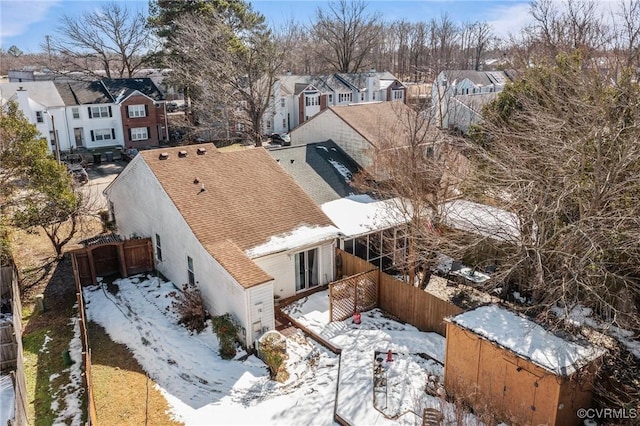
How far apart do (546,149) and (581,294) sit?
5.26 metres

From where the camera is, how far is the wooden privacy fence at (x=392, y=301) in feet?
53.0

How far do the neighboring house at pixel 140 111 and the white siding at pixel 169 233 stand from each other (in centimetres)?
2687

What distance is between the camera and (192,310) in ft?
53.0

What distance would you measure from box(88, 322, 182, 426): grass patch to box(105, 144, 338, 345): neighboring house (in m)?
3.21

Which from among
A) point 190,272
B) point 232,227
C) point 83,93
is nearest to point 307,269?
point 232,227

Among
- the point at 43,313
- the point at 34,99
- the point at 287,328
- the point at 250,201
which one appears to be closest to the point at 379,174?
the point at 250,201

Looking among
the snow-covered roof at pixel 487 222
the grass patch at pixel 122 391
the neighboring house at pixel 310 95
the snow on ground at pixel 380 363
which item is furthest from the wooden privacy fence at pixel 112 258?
the neighboring house at pixel 310 95

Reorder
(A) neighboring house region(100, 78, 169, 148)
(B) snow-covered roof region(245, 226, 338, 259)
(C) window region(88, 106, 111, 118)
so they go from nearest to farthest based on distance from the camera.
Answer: (B) snow-covered roof region(245, 226, 338, 259) → (C) window region(88, 106, 111, 118) → (A) neighboring house region(100, 78, 169, 148)

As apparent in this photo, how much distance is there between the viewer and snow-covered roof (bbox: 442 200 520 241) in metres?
15.3

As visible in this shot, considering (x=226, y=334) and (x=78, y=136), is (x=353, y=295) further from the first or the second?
(x=78, y=136)

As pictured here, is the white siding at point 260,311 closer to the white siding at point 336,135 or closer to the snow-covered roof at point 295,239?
the snow-covered roof at point 295,239

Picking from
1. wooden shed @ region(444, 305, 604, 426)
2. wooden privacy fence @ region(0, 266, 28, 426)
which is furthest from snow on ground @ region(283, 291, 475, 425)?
wooden privacy fence @ region(0, 266, 28, 426)

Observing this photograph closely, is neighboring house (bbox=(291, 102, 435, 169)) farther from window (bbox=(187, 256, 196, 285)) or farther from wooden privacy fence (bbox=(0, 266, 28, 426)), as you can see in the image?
wooden privacy fence (bbox=(0, 266, 28, 426))

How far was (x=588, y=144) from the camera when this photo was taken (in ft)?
43.8
